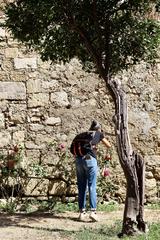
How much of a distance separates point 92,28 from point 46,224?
8.58 feet

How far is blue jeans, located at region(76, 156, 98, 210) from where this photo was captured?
698 cm

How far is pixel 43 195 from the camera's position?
8.15m

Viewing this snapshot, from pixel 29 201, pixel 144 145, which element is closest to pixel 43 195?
pixel 29 201

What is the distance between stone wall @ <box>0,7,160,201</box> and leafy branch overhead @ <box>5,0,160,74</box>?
1.77 metres

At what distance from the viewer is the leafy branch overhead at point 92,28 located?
5941 millimetres

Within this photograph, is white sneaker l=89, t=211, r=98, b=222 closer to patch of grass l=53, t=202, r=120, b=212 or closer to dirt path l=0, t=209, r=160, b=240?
dirt path l=0, t=209, r=160, b=240

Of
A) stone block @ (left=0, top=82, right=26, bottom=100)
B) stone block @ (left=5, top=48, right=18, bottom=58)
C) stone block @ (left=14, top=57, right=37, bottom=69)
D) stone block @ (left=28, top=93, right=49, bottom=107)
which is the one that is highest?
stone block @ (left=5, top=48, right=18, bottom=58)

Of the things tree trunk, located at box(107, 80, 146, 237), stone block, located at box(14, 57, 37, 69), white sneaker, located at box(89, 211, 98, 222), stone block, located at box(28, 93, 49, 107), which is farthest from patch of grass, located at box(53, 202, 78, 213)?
stone block, located at box(14, 57, 37, 69)

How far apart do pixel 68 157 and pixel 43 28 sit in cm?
261

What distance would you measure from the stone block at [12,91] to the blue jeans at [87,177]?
1.76 meters

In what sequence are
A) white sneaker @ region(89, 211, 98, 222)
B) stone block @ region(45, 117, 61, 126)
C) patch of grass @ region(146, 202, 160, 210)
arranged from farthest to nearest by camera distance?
1. stone block @ region(45, 117, 61, 126)
2. patch of grass @ region(146, 202, 160, 210)
3. white sneaker @ region(89, 211, 98, 222)

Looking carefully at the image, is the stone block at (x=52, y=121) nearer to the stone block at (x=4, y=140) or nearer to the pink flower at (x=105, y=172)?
the stone block at (x=4, y=140)

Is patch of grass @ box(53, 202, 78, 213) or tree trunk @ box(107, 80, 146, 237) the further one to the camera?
patch of grass @ box(53, 202, 78, 213)

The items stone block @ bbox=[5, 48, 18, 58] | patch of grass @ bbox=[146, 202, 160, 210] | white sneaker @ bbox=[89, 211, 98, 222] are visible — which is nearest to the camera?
white sneaker @ bbox=[89, 211, 98, 222]
